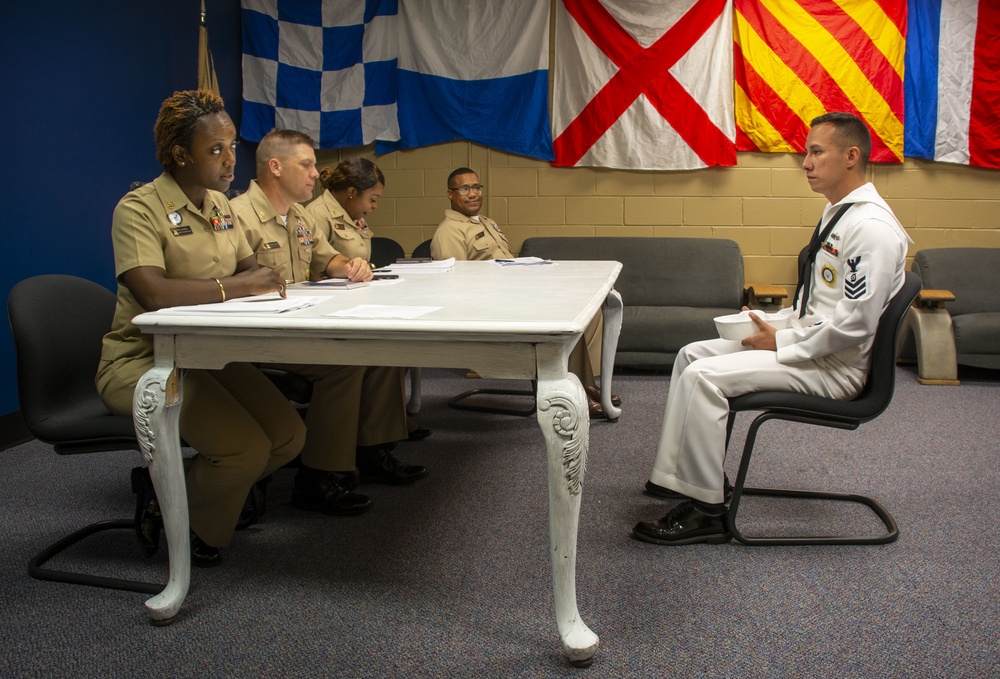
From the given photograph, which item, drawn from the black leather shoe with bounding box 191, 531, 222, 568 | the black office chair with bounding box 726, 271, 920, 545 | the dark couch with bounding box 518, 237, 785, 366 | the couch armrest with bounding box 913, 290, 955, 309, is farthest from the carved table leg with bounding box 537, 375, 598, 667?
the couch armrest with bounding box 913, 290, 955, 309

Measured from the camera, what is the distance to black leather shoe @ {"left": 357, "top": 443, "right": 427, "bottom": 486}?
261cm

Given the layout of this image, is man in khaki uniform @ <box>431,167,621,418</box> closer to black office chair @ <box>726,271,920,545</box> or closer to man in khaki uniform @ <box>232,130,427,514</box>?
man in khaki uniform @ <box>232,130,427,514</box>

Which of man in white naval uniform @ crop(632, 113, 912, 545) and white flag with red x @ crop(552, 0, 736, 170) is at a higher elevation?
white flag with red x @ crop(552, 0, 736, 170)

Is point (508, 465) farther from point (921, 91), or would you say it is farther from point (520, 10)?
point (921, 91)

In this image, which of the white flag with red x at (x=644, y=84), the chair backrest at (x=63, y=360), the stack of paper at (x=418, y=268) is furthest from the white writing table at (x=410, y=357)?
the white flag with red x at (x=644, y=84)

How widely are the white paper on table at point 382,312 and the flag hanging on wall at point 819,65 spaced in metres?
3.80

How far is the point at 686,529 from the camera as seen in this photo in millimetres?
2107

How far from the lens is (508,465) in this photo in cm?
281

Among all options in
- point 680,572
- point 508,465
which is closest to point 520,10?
point 508,465

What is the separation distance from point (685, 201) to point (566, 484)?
12.7 ft

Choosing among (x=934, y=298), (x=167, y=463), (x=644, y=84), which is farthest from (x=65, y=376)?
(x=934, y=298)

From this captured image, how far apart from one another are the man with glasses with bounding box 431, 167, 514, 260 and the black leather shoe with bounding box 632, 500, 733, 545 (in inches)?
85.0

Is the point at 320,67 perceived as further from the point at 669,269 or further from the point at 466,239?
the point at 669,269

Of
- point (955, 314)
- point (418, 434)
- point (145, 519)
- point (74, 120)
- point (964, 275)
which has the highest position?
point (74, 120)
